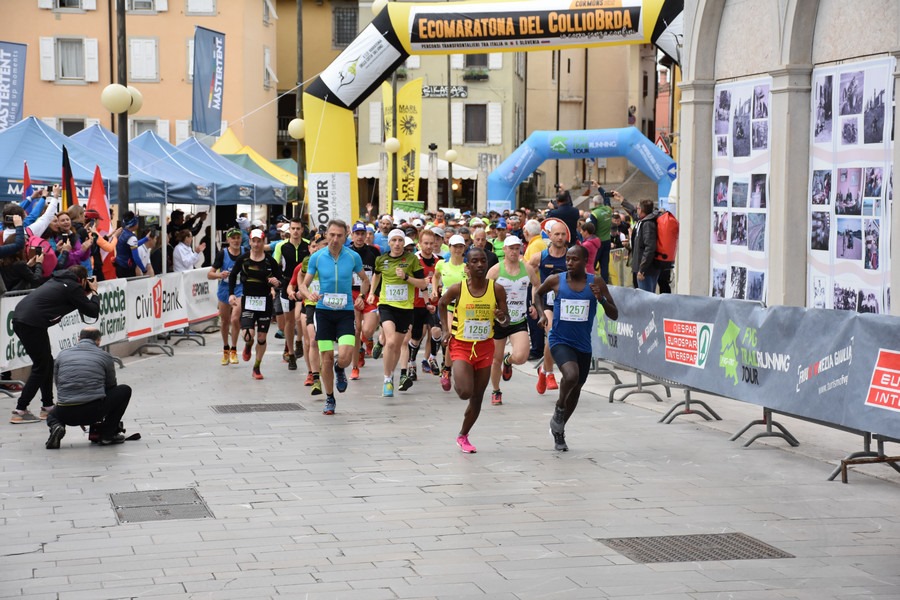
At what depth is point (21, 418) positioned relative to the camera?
43.7ft

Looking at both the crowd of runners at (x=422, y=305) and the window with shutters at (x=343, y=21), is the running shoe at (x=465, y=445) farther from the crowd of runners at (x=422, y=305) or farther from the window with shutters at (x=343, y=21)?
the window with shutters at (x=343, y=21)

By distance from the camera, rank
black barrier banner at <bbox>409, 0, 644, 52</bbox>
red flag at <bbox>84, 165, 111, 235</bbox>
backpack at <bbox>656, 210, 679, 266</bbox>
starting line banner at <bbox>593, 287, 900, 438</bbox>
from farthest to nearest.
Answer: black barrier banner at <bbox>409, 0, 644, 52</bbox> → backpack at <bbox>656, 210, 679, 266</bbox> → red flag at <bbox>84, 165, 111, 235</bbox> → starting line banner at <bbox>593, 287, 900, 438</bbox>

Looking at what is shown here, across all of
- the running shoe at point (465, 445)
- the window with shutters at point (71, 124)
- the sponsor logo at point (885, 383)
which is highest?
the window with shutters at point (71, 124)

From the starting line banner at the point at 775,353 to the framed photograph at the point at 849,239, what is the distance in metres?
1.75

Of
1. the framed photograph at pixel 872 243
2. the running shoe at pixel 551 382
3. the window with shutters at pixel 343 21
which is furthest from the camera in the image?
the window with shutters at pixel 343 21

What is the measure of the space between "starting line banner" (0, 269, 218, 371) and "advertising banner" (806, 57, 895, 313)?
865cm

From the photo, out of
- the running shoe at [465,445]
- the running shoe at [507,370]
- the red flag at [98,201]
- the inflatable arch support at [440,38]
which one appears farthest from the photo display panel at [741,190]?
the red flag at [98,201]

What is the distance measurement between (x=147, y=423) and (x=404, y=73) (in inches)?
1842

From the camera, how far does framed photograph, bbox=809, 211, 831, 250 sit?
13812mm

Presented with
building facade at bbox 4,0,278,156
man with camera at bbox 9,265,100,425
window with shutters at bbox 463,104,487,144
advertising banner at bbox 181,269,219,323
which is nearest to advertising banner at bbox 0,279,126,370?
man with camera at bbox 9,265,100,425

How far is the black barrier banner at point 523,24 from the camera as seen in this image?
20500 millimetres

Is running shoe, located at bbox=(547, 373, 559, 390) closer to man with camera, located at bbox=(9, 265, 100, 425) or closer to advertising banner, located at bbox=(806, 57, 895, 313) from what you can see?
advertising banner, located at bbox=(806, 57, 895, 313)

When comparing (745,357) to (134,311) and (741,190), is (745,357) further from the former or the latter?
(134,311)

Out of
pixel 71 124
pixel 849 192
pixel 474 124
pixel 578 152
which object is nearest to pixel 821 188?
pixel 849 192
